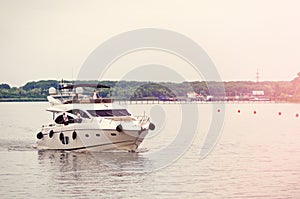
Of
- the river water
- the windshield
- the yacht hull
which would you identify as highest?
the windshield

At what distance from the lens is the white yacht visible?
42.0 m

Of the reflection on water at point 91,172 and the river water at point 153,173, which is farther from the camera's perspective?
the reflection on water at point 91,172

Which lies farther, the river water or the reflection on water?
the reflection on water

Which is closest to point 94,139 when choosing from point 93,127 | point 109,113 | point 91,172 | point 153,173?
point 93,127

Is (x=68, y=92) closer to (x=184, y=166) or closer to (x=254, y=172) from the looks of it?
(x=184, y=166)

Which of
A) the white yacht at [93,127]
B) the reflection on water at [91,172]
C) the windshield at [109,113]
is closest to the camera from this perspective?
the reflection on water at [91,172]

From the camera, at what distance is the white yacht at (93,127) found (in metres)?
42.0

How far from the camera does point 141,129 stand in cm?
4181

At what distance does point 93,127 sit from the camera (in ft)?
139

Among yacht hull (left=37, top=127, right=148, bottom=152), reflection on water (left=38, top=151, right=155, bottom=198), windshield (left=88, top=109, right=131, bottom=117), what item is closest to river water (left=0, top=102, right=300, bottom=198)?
reflection on water (left=38, top=151, right=155, bottom=198)

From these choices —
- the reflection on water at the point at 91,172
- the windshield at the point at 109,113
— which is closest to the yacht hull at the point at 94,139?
the reflection on water at the point at 91,172

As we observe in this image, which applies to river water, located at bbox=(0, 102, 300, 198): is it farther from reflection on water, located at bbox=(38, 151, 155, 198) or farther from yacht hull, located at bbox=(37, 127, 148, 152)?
yacht hull, located at bbox=(37, 127, 148, 152)

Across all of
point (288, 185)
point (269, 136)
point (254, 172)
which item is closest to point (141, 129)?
point (254, 172)

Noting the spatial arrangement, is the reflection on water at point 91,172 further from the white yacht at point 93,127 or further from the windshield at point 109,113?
the windshield at point 109,113
